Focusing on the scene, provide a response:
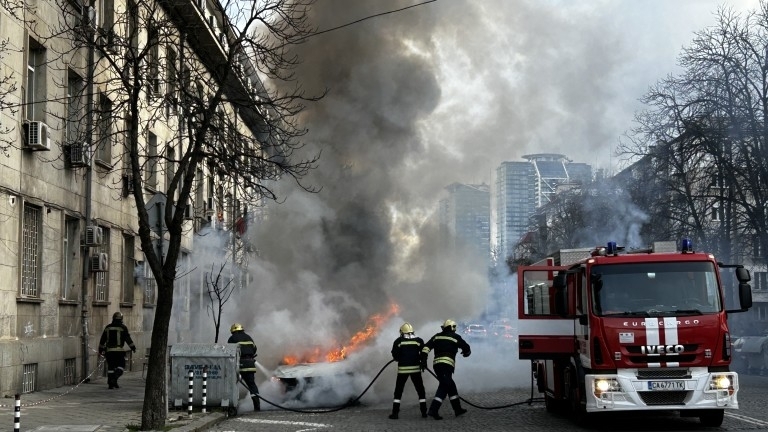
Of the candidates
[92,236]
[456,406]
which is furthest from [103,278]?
[456,406]

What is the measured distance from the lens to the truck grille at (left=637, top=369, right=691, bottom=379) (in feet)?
43.5

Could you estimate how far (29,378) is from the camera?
63.7 ft

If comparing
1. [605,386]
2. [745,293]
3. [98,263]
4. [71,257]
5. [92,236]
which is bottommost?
[605,386]

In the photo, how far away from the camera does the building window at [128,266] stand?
28.0 m

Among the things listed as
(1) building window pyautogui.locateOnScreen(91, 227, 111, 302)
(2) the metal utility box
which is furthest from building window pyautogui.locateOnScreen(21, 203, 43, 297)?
(2) the metal utility box

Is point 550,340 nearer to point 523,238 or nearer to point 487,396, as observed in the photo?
point 487,396

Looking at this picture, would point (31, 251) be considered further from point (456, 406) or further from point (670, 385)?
point (670, 385)

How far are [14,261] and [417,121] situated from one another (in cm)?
1220

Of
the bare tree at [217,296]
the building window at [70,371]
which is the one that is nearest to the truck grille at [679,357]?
the bare tree at [217,296]

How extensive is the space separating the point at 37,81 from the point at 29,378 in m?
6.03

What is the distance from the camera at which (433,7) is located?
25734mm

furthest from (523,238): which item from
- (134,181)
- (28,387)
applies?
(134,181)

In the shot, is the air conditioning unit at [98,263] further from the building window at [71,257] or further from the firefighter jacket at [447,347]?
the firefighter jacket at [447,347]

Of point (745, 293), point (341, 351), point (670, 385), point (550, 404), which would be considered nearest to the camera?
point (745, 293)
